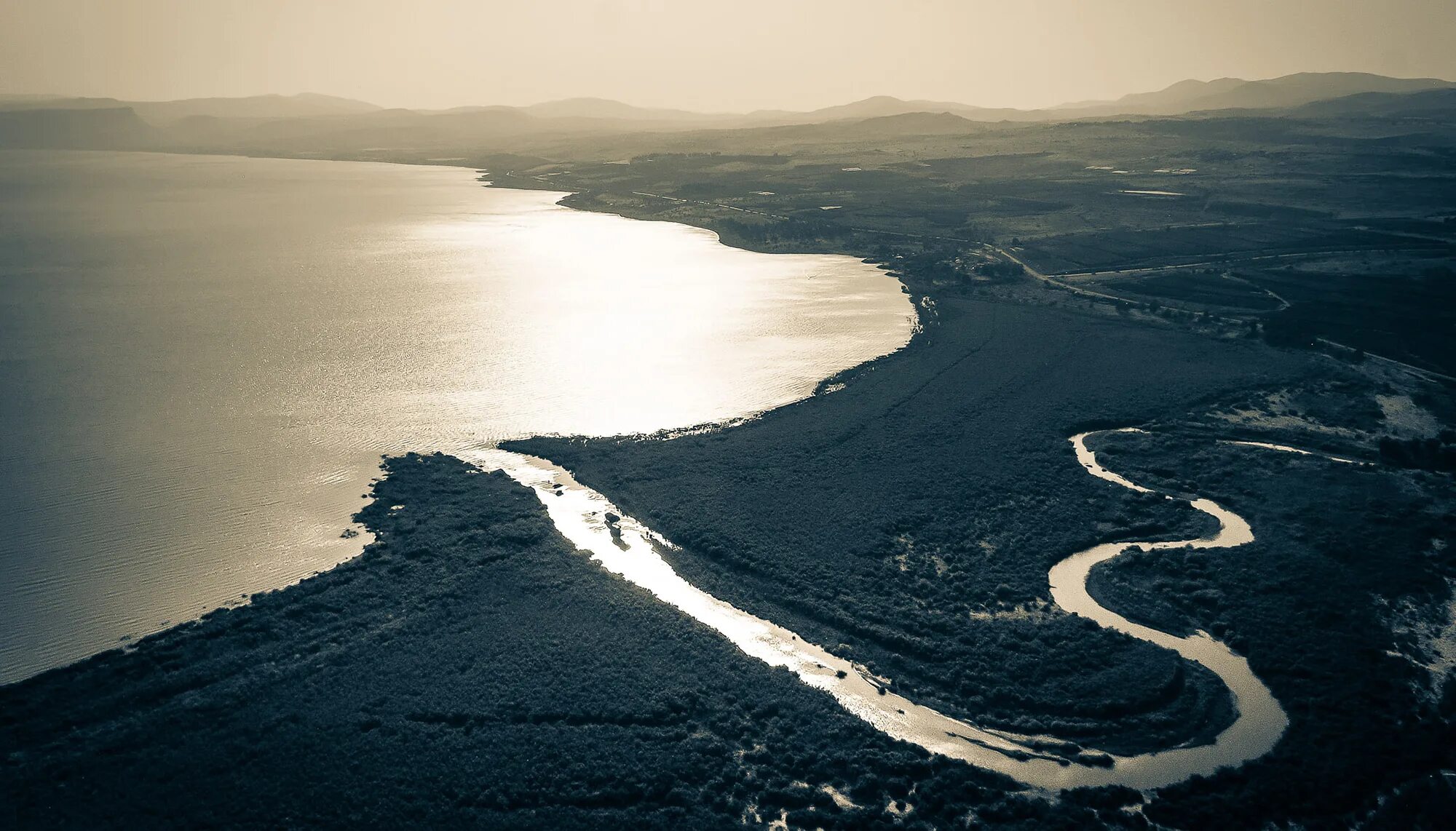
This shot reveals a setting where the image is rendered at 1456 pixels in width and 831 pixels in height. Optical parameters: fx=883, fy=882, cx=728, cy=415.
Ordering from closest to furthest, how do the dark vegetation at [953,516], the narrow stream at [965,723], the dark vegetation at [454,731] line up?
the dark vegetation at [454,731], the narrow stream at [965,723], the dark vegetation at [953,516]

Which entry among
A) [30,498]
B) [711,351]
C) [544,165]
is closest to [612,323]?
[711,351]

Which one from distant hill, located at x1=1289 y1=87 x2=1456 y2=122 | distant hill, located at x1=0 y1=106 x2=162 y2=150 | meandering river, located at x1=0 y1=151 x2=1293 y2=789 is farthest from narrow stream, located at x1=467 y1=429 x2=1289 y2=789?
distant hill, located at x1=0 y1=106 x2=162 y2=150

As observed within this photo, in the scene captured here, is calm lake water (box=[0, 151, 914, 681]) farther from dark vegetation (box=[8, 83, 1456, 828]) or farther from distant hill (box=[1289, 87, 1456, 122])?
distant hill (box=[1289, 87, 1456, 122])

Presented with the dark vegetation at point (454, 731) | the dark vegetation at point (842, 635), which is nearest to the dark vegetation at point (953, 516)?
the dark vegetation at point (842, 635)

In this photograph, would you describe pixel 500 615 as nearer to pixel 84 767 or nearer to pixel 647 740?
pixel 647 740

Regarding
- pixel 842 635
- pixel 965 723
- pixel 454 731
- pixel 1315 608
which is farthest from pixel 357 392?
pixel 1315 608

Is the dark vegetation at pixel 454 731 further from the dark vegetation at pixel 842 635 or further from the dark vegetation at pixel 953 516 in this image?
the dark vegetation at pixel 953 516

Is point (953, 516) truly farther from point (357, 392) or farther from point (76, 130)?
point (76, 130)
